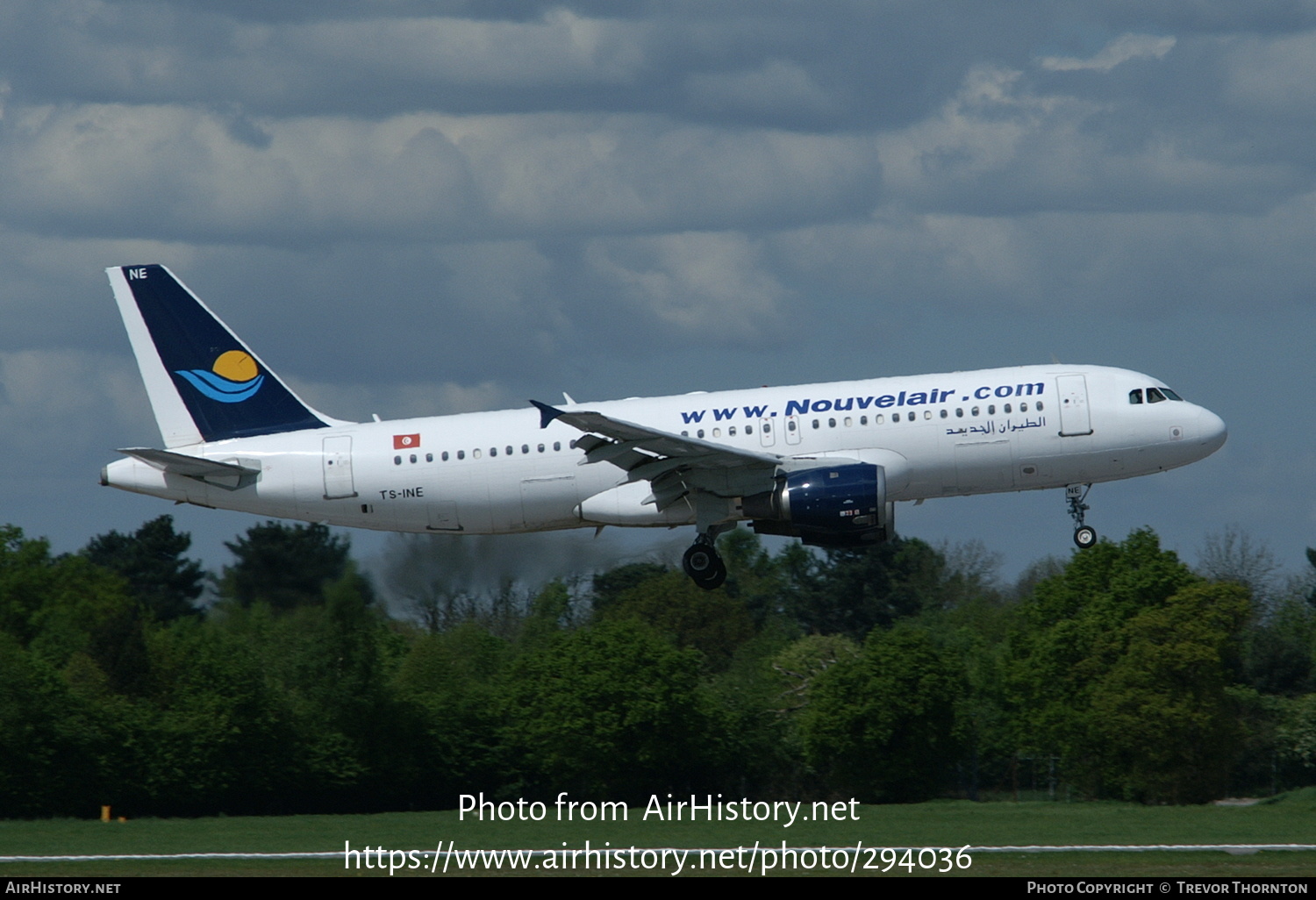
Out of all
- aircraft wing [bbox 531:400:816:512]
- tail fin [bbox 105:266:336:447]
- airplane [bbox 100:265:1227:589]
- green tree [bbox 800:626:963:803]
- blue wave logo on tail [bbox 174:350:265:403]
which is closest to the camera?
aircraft wing [bbox 531:400:816:512]

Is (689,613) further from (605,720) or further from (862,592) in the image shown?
(605,720)

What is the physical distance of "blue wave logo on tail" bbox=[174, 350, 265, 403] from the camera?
49125 millimetres

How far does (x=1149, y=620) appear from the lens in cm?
8356

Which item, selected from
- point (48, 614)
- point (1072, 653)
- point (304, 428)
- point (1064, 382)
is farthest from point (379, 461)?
point (1072, 653)

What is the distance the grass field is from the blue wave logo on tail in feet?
40.6

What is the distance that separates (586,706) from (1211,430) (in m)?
43.4

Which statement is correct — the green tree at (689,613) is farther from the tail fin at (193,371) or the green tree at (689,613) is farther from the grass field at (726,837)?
the tail fin at (193,371)

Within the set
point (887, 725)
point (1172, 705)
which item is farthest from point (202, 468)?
point (1172, 705)

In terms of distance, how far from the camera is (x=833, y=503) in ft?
143

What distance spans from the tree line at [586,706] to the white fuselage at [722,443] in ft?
61.2

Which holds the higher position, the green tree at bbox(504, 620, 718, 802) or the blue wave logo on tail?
the blue wave logo on tail

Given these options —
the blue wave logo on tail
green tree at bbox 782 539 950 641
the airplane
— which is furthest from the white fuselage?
green tree at bbox 782 539 950 641

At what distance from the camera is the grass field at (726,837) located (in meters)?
39.4

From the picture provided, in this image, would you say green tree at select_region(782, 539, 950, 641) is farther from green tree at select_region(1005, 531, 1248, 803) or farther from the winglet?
the winglet
